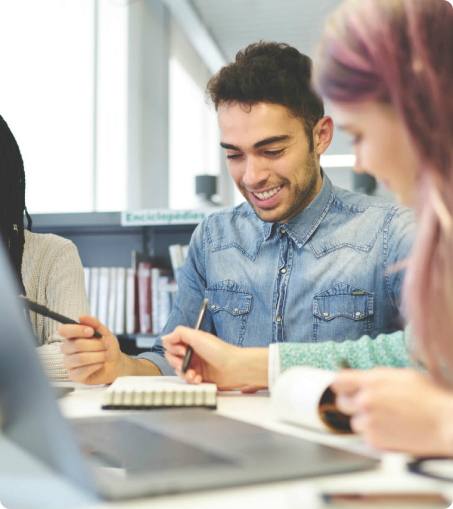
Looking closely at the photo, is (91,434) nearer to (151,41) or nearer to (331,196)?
(331,196)

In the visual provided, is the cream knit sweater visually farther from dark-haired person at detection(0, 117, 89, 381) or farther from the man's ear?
the man's ear

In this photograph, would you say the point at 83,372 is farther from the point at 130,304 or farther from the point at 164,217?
the point at 130,304

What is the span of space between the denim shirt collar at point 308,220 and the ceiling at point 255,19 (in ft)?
12.1

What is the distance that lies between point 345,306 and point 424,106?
2.66 feet

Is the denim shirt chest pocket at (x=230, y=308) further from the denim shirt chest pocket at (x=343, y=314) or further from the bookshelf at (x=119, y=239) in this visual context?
the bookshelf at (x=119, y=239)

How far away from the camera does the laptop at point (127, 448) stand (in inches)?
17.4

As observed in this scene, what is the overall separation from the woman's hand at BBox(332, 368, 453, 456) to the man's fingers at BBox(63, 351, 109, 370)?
617 millimetres

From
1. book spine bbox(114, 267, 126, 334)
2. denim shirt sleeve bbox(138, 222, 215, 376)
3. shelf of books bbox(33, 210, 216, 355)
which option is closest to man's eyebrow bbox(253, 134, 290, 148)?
denim shirt sleeve bbox(138, 222, 215, 376)

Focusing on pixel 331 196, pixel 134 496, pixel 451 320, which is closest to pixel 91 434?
pixel 134 496

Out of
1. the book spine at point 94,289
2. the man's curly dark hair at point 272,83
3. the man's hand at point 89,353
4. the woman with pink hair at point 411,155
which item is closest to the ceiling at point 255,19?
the book spine at point 94,289

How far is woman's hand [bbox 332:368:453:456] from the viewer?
51 centimetres

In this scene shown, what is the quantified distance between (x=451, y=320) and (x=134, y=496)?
322 millimetres

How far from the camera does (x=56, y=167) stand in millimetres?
3896

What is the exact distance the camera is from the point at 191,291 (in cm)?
151
